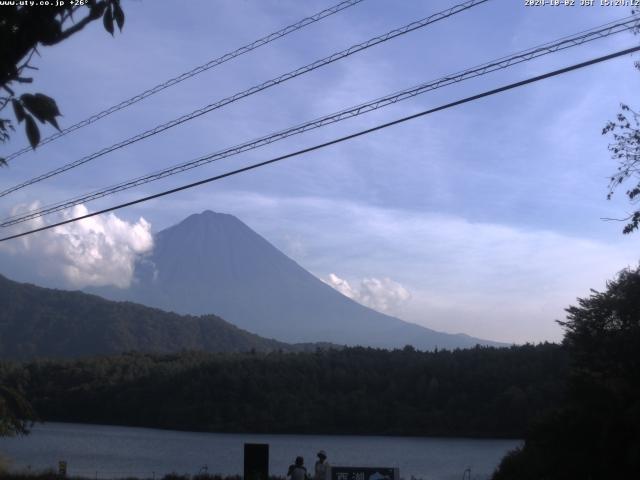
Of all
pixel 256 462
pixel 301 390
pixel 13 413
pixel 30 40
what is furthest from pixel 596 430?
pixel 301 390

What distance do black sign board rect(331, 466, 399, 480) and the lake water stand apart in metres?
20.8

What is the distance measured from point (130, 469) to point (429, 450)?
62.6ft

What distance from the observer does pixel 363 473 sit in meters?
12.9

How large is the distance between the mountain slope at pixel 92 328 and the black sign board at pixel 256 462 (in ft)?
359

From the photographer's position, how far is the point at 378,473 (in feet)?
42.7

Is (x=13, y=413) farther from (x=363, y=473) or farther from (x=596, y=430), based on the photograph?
(x=596, y=430)

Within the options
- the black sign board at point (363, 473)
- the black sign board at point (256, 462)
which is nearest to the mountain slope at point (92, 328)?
the black sign board at point (256, 462)

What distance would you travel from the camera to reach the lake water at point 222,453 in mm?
37406

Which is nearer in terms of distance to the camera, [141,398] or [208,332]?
[141,398]

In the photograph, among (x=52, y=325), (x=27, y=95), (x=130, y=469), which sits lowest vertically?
(x=130, y=469)

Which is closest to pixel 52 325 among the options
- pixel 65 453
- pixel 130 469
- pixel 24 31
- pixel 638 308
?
pixel 65 453

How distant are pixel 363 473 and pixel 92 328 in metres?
123

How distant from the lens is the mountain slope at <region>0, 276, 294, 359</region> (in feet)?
408

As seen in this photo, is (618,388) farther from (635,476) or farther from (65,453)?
(65,453)
